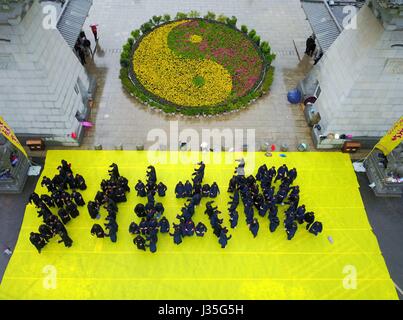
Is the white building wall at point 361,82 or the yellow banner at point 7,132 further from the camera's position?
the white building wall at point 361,82

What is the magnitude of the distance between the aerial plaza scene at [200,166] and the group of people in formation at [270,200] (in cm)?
9

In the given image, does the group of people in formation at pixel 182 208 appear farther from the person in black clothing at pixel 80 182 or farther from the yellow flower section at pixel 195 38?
the yellow flower section at pixel 195 38

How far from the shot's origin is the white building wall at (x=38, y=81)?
63.1 ft

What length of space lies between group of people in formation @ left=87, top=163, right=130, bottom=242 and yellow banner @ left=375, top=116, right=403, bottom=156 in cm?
1410

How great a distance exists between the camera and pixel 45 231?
60.0ft

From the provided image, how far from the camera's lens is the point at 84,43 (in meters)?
→ 28.1

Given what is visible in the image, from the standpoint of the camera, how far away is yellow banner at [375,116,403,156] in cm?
2012

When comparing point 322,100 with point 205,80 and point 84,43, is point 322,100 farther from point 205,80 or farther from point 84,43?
point 84,43

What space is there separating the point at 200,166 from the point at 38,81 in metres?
9.70

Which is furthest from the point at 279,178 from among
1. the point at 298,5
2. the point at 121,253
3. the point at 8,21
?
the point at 298,5

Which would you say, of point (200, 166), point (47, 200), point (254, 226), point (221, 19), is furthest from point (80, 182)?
point (221, 19)

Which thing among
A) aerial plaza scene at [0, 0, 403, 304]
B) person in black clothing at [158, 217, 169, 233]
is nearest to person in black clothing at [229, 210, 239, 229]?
aerial plaza scene at [0, 0, 403, 304]

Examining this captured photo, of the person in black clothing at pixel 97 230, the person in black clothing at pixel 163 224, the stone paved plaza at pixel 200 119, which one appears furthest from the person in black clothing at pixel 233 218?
the person in black clothing at pixel 97 230

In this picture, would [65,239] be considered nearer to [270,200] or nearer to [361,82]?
[270,200]
